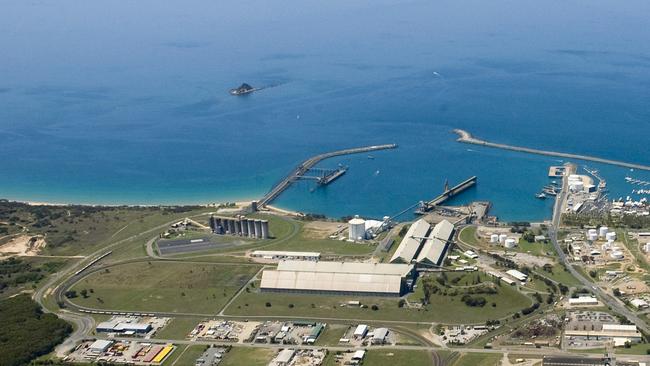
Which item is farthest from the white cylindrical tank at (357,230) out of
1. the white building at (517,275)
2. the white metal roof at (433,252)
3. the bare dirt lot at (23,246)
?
the bare dirt lot at (23,246)

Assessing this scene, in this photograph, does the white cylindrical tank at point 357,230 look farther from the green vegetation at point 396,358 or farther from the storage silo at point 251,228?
the green vegetation at point 396,358

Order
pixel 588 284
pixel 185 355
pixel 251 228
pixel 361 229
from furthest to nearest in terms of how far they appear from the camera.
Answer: pixel 251 228, pixel 361 229, pixel 588 284, pixel 185 355

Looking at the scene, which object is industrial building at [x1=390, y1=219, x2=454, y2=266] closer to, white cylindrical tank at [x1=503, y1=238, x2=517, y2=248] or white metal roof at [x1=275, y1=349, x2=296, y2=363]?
white cylindrical tank at [x1=503, y1=238, x2=517, y2=248]

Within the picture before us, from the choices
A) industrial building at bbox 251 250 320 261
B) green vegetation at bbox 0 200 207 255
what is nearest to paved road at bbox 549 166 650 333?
industrial building at bbox 251 250 320 261

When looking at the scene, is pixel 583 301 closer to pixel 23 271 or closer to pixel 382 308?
pixel 382 308

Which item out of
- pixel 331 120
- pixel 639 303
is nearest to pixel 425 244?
pixel 639 303

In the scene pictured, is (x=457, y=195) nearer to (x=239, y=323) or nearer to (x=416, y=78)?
(x=239, y=323)
